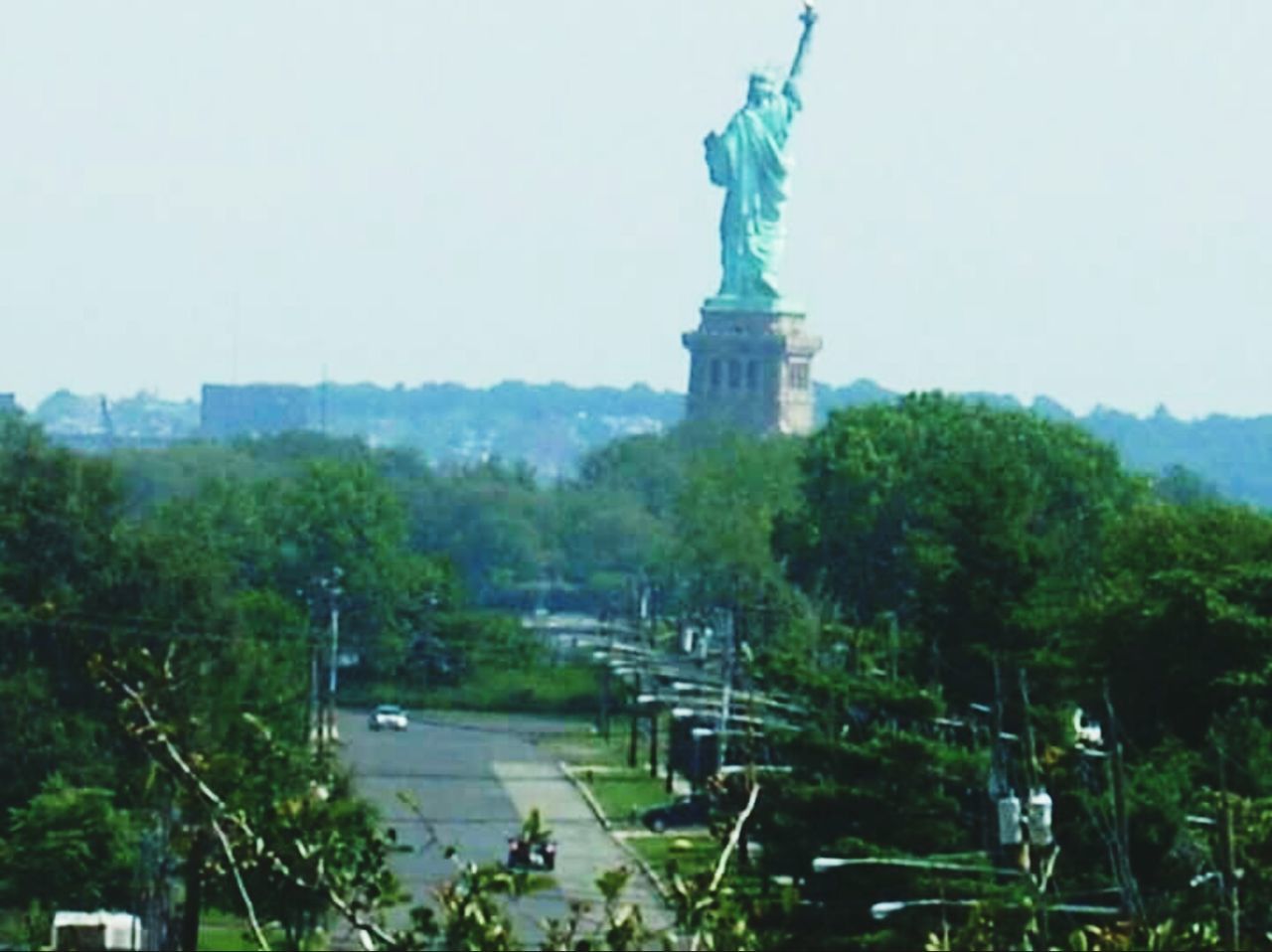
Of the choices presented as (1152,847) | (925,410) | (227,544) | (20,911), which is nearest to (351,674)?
(227,544)

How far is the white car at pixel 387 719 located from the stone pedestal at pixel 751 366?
6534 cm

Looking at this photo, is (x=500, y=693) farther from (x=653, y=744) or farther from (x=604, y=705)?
(x=653, y=744)

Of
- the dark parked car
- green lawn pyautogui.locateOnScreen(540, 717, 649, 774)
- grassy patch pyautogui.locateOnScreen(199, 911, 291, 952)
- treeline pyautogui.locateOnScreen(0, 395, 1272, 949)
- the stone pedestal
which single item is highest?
the stone pedestal

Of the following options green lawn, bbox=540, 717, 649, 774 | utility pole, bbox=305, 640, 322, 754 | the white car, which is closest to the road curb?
green lawn, bbox=540, 717, 649, 774

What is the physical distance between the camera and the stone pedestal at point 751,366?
148m

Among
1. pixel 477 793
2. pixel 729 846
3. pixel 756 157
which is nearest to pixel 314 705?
pixel 477 793

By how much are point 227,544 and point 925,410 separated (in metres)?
12.1

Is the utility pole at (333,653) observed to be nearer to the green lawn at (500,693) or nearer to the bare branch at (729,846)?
the green lawn at (500,693)

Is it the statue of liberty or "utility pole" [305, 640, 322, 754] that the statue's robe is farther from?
"utility pole" [305, 640, 322, 754]

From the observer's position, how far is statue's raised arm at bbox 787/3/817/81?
453ft

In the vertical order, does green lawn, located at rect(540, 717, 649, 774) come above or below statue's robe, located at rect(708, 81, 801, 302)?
below

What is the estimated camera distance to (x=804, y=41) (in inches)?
5531

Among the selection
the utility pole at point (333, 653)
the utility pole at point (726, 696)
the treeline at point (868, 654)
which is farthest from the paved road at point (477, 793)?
the treeline at point (868, 654)

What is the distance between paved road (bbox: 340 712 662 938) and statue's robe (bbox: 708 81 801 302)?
53.8m
